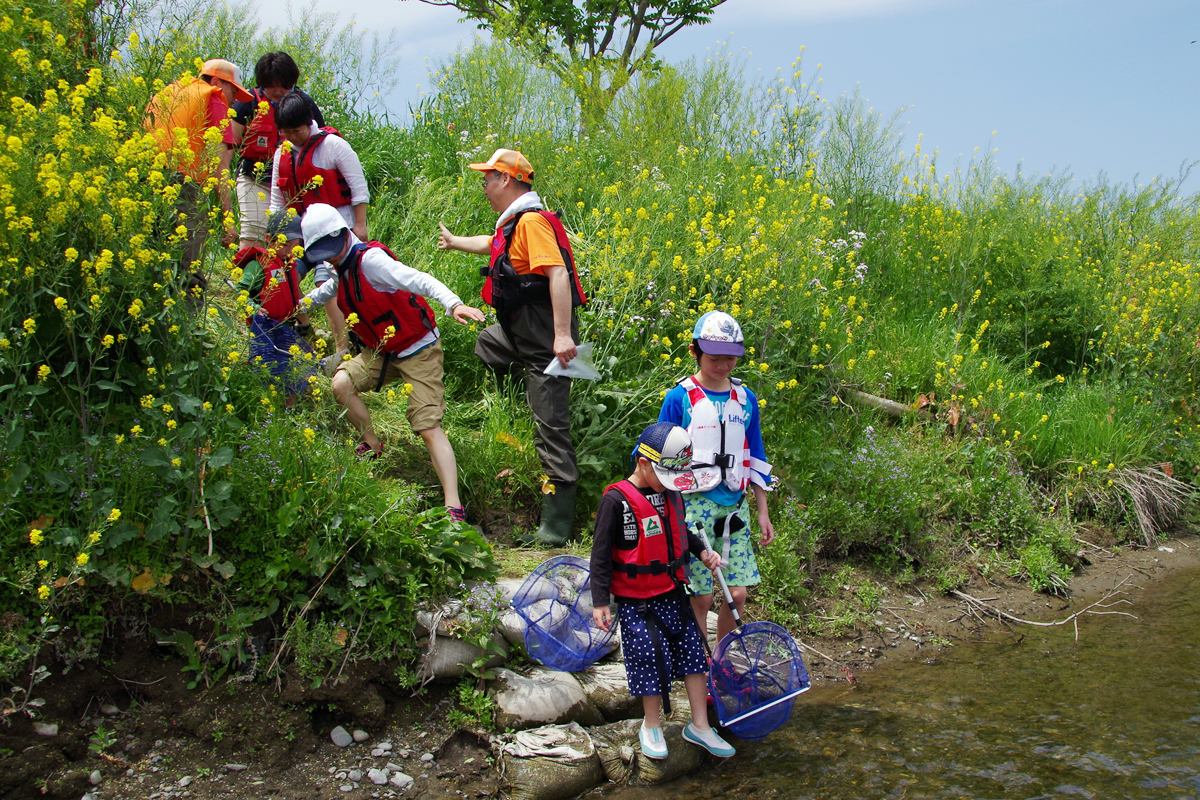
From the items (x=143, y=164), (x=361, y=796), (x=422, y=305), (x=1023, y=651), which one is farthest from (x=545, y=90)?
(x=361, y=796)

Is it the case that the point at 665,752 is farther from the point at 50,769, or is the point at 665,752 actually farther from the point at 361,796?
the point at 50,769

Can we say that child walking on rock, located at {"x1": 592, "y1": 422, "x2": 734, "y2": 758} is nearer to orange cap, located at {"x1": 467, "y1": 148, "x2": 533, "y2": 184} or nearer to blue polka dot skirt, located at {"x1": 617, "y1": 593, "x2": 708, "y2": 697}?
blue polka dot skirt, located at {"x1": 617, "y1": 593, "x2": 708, "y2": 697}

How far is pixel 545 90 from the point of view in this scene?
905 centimetres

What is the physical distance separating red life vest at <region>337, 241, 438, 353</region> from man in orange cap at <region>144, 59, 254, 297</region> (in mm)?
587

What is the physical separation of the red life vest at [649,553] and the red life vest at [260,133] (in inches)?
128

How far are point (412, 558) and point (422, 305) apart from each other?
1.35 metres

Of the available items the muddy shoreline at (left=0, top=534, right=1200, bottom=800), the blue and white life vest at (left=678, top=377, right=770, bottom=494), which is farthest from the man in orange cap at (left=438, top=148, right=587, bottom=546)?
the muddy shoreline at (left=0, top=534, right=1200, bottom=800)

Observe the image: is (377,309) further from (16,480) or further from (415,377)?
(16,480)

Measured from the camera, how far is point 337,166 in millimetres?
4832

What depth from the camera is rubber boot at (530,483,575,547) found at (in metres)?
4.91

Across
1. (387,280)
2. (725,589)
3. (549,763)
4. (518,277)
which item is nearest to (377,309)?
(387,280)

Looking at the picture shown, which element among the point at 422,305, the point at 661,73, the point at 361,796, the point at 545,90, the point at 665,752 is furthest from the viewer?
the point at 661,73

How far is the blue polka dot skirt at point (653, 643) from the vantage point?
3.58 meters

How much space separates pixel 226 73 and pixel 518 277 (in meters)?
2.22
